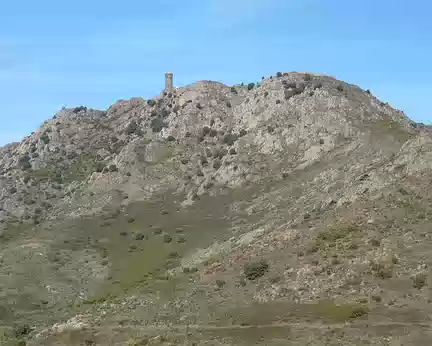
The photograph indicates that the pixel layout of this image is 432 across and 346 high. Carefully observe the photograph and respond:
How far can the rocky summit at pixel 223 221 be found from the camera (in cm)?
5278

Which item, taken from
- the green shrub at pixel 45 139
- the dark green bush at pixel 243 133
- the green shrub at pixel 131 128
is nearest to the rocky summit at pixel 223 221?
the green shrub at pixel 45 139

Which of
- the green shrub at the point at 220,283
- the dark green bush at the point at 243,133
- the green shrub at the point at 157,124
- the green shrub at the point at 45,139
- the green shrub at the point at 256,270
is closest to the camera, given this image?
the green shrub at the point at 220,283

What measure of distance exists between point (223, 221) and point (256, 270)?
4374 cm

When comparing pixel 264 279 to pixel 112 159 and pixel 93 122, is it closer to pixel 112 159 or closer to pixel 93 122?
pixel 112 159

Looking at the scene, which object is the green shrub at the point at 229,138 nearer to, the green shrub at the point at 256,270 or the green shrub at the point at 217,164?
the green shrub at the point at 217,164

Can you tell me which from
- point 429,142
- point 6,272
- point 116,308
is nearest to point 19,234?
point 6,272

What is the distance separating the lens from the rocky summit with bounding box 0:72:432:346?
5278 centimetres

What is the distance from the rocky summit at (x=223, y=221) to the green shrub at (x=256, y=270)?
0.14 m

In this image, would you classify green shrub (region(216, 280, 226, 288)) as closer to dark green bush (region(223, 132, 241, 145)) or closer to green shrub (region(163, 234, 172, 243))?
green shrub (region(163, 234, 172, 243))

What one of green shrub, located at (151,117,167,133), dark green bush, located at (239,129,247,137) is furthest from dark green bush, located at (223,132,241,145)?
green shrub, located at (151,117,167,133)

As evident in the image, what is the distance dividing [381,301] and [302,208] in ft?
121

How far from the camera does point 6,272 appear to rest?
86.0 meters

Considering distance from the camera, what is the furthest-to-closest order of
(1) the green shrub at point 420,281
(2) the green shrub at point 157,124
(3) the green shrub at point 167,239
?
(2) the green shrub at point 157,124, (3) the green shrub at point 167,239, (1) the green shrub at point 420,281

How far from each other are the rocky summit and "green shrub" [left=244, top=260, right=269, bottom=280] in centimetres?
14
